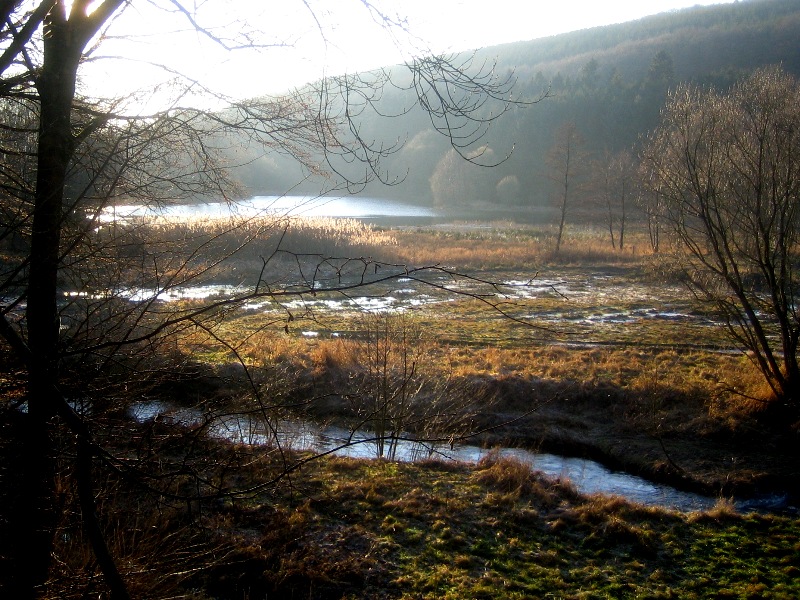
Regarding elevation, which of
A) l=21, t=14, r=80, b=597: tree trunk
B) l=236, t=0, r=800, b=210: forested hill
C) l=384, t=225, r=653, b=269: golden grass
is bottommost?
l=384, t=225, r=653, b=269: golden grass

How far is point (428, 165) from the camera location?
98938 millimetres

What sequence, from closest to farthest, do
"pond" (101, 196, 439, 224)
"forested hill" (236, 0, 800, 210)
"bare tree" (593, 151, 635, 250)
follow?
1. "pond" (101, 196, 439, 224)
2. "bare tree" (593, 151, 635, 250)
3. "forested hill" (236, 0, 800, 210)

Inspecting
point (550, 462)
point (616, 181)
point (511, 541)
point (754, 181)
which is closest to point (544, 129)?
point (616, 181)

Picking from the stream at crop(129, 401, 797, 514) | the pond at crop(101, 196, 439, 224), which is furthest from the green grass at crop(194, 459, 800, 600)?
the pond at crop(101, 196, 439, 224)

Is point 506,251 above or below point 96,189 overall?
below

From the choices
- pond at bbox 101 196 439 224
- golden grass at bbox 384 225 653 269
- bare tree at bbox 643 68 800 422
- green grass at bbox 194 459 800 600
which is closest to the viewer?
pond at bbox 101 196 439 224

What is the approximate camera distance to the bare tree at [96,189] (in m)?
2.87

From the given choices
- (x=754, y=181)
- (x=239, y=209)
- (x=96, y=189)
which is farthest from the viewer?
(x=754, y=181)

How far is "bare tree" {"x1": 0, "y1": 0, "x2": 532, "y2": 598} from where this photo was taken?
2.87 m

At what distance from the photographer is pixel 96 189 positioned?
3867mm

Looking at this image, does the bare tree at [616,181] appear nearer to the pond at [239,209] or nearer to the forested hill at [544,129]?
the forested hill at [544,129]

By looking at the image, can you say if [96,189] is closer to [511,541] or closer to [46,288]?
[46,288]

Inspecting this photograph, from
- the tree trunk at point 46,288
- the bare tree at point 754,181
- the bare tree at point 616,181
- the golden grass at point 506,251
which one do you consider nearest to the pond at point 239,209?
the tree trunk at point 46,288

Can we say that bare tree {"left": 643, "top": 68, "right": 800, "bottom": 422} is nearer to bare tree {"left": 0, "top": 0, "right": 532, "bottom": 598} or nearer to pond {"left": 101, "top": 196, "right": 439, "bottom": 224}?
pond {"left": 101, "top": 196, "right": 439, "bottom": 224}
